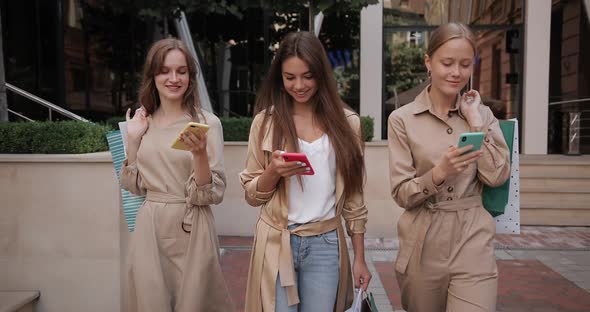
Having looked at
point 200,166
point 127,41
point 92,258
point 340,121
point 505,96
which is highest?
point 127,41

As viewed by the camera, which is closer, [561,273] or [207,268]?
[207,268]

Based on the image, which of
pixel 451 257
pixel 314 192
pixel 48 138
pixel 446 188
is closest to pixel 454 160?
pixel 446 188

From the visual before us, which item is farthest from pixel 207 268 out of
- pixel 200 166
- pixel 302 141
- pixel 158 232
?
pixel 302 141

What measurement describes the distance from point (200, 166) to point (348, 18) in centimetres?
1048

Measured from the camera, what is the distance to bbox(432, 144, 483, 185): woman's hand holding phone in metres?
2.48

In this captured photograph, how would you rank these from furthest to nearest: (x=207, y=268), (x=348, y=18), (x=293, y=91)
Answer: (x=348, y=18) < (x=207, y=268) < (x=293, y=91)

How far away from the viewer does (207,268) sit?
121 inches

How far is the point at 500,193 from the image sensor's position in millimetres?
2857

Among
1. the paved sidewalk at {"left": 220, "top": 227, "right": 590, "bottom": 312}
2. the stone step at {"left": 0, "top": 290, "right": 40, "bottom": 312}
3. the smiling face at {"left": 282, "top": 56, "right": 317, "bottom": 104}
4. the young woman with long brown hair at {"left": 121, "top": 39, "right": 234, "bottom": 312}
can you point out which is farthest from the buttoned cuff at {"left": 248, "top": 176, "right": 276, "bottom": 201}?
the paved sidewalk at {"left": 220, "top": 227, "right": 590, "bottom": 312}

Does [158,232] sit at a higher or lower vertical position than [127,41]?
lower

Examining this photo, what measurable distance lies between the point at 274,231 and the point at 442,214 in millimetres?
840

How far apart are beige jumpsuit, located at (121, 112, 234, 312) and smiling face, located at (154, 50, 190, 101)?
0.62 feet

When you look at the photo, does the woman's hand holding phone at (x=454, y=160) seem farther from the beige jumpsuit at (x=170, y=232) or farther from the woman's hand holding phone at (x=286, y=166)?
the beige jumpsuit at (x=170, y=232)

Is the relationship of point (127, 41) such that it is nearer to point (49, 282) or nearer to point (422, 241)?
point (49, 282)
